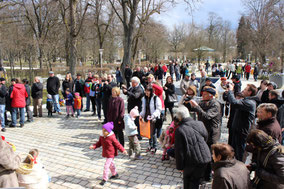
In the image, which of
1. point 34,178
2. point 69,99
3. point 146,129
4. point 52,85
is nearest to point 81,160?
point 146,129

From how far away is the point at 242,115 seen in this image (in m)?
4.32

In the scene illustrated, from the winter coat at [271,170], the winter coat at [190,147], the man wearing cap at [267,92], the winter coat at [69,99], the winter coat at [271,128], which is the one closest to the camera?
the winter coat at [271,170]

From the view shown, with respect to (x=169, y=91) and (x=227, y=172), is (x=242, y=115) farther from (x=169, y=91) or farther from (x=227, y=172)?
(x=169, y=91)

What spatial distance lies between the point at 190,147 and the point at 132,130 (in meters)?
2.26

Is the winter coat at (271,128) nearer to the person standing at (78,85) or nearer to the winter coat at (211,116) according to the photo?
the winter coat at (211,116)

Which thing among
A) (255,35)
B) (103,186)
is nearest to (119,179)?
(103,186)

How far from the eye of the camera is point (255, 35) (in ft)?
101

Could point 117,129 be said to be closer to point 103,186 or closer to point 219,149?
point 103,186


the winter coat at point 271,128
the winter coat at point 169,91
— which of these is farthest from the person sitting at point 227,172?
the winter coat at point 169,91

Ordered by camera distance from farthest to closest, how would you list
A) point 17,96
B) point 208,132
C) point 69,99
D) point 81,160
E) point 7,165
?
point 69,99
point 17,96
point 81,160
point 208,132
point 7,165

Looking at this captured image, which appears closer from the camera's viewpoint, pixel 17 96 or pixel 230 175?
pixel 230 175

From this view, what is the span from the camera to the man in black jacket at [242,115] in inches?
163

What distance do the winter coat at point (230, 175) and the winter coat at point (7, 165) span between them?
2.58 meters

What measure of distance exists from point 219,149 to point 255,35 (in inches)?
1290
